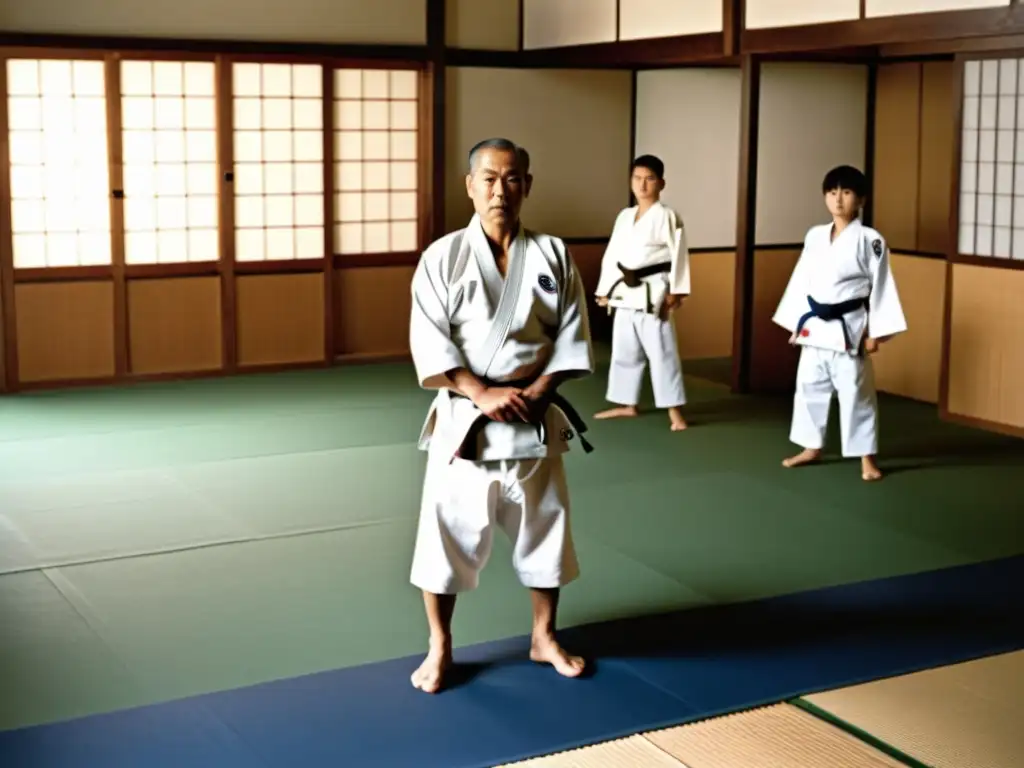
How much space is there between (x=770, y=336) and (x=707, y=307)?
103cm

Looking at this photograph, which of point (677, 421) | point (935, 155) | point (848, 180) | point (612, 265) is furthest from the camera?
point (935, 155)

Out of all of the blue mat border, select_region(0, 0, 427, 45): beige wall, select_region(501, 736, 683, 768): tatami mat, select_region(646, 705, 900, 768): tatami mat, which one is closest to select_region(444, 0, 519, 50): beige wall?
select_region(0, 0, 427, 45): beige wall

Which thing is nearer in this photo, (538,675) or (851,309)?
(538,675)

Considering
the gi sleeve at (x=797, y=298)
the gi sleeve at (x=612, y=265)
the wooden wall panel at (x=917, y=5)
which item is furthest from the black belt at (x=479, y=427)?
the gi sleeve at (x=612, y=265)

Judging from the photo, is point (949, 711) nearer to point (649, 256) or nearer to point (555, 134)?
point (649, 256)

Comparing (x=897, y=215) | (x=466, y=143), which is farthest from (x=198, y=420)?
(x=897, y=215)

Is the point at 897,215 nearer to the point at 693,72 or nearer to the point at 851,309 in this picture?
the point at 693,72

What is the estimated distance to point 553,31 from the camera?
29.9ft

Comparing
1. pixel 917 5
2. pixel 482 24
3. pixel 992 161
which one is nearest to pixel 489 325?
pixel 917 5

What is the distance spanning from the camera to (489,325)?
3668mm

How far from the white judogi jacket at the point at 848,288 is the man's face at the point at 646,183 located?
1.03 metres

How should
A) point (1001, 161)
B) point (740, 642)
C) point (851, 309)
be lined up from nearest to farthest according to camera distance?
point (740, 642)
point (851, 309)
point (1001, 161)

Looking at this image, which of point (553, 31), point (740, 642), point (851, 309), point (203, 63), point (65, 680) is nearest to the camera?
point (65, 680)

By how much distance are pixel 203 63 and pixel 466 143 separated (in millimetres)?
1829
